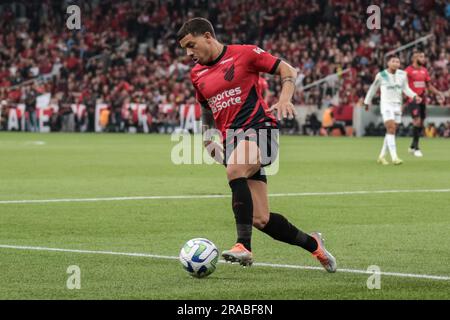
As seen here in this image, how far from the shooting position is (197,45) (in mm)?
9422

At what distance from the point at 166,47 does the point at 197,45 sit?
42.4 metres

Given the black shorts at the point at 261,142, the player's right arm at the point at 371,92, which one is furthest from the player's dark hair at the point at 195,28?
the player's right arm at the point at 371,92

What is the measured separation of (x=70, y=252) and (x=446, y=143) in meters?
25.7

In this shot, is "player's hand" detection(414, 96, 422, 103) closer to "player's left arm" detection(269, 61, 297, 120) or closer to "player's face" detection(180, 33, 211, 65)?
"player's left arm" detection(269, 61, 297, 120)

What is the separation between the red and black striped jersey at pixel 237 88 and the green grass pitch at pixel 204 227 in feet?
4.09

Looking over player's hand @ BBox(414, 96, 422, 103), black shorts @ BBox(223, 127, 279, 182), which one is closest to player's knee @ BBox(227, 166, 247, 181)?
black shorts @ BBox(223, 127, 279, 182)

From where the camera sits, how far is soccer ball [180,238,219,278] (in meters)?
8.81

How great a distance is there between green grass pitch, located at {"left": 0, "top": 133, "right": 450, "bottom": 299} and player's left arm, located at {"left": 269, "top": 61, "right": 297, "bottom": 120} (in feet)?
4.23

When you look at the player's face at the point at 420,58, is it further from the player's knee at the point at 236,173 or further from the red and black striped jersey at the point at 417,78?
the player's knee at the point at 236,173

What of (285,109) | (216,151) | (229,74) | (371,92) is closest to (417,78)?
(371,92)

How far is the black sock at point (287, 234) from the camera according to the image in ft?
30.5

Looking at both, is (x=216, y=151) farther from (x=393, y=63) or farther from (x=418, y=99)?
(x=418, y=99)

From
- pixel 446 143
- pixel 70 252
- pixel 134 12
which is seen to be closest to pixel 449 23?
pixel 446 143
